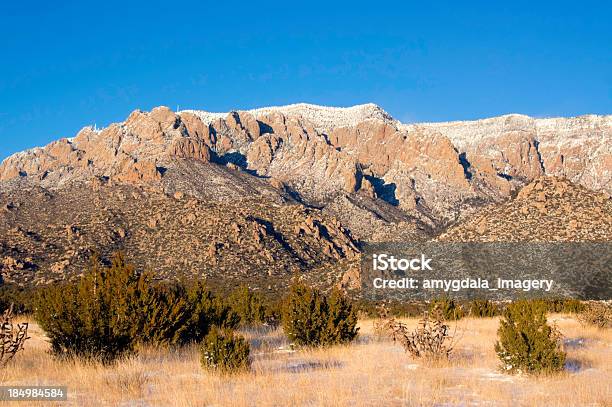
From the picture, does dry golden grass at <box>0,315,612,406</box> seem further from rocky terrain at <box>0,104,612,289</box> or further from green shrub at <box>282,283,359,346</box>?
rocky terrain at <box>0,104,612,289</box>

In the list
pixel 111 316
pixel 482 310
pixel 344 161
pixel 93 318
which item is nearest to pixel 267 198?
pixel 344 161

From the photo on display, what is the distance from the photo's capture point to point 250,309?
24.8 meters

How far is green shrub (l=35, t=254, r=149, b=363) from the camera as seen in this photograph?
1140 cm

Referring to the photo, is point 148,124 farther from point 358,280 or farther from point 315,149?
point 358,280

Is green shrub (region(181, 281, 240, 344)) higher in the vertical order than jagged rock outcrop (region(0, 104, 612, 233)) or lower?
lower

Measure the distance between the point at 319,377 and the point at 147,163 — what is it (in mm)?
105144

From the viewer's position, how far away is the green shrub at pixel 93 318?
11.4m

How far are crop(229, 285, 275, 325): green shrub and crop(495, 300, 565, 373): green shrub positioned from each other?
1242 centimetres

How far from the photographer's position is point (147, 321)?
488 inches

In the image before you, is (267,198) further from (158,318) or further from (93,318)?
(93,318)

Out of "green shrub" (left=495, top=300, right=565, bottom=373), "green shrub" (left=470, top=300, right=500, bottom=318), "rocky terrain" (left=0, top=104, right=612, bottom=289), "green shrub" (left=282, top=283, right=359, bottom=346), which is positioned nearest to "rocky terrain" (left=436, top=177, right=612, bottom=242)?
"rocky terrain" (left=0, top=104, right=612, bottom=289)

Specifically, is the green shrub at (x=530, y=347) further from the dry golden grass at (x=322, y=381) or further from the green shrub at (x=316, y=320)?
the green shrub at (x=316, y=320)

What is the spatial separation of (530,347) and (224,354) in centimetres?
577

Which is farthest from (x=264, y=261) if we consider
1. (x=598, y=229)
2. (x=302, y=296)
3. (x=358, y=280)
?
(x=302, y=296)
